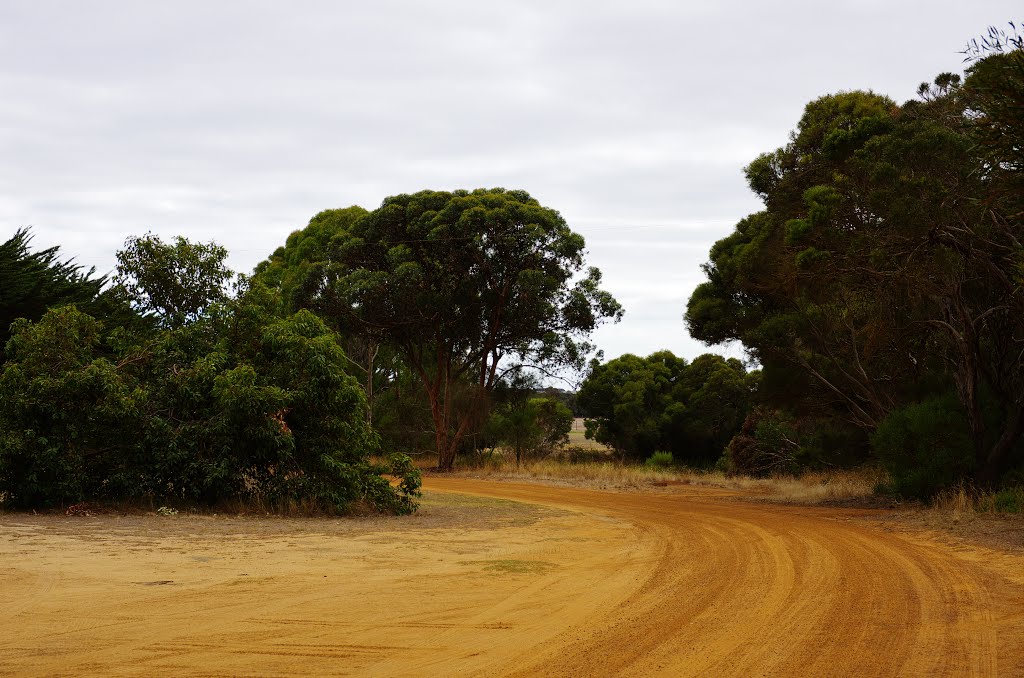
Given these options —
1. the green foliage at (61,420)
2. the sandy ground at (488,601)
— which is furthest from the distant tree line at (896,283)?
the green foliage at (61,420)

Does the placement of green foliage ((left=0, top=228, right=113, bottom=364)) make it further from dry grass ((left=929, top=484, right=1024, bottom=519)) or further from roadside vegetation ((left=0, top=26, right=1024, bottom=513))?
dry grass ((left=929, top=484, right=1024, bottom=519))

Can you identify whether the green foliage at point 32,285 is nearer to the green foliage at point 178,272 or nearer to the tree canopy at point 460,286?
the green foliage at point 178,272

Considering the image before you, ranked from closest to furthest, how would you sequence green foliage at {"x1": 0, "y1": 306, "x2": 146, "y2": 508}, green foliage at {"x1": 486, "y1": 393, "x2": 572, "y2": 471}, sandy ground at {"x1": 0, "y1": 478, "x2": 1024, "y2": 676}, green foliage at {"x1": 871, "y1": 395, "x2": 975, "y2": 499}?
1. sandy ground at {"x1": 0, "y1": 478, "x2": 1024, "y2": 676}
2. green foliage at {"x1": 0, "y1": 306, "x2": 146, "y2": 508}
3. green foliage at {"x1": 871, "y1": 395, "x2": 975, "y2": 499}
4. green foliage at {"x1": 486, "y1": 393, "x2": 572, "y2": 471}

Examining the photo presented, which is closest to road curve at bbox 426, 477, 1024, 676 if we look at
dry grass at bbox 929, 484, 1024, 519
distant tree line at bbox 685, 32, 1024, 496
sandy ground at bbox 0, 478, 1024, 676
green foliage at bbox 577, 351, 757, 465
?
sandy ground at bbox 0, 478, 1024, 676

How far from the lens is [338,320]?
3566cm

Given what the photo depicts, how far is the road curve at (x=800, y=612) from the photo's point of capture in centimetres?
650

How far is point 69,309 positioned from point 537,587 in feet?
34.7

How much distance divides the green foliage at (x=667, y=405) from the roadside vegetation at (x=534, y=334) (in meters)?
3.62

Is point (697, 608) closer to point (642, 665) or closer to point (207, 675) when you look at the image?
point (642, 665)

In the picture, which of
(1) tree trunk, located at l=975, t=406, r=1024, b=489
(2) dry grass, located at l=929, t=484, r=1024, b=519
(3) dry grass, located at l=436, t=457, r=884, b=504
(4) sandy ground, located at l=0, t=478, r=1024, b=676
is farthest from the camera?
(3) dry grass, located at l=436, t=457, r=884, b=504

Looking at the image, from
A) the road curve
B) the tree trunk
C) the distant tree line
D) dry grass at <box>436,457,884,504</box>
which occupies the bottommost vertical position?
dry grass at <box>436,457,884,504</box>

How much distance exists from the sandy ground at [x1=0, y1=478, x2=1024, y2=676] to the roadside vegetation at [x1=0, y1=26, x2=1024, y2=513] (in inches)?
69.1

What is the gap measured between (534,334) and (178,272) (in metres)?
16.6

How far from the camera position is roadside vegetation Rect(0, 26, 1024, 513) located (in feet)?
50.6
